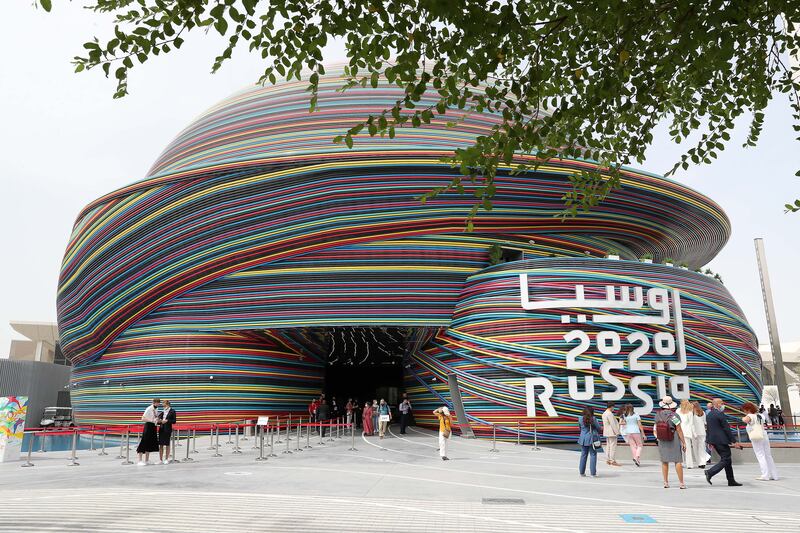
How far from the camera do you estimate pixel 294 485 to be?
1011 centimetres

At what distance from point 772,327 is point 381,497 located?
2927cm

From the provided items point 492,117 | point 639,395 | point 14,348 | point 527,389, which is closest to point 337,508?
point 527,389

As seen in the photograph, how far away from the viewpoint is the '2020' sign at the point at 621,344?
62.8 ft

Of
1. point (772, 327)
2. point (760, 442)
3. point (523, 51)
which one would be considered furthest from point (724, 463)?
point (772, 327)

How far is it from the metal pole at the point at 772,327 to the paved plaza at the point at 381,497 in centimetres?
1720

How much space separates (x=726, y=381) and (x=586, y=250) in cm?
705

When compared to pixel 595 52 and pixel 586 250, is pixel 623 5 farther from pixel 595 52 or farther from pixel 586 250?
pixel 586 250

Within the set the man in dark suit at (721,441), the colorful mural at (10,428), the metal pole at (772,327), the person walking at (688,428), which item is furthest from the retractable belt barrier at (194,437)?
the metal pole at (772,327)

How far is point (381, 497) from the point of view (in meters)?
8.88

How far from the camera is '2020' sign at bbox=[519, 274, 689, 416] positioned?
19.2 meters

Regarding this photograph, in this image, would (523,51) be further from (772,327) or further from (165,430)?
(772,327)

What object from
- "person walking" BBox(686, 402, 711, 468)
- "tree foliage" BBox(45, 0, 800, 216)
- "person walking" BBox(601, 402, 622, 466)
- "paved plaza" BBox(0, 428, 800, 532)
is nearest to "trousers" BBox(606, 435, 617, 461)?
"person walking" BBox(601, 402, 622, 466)

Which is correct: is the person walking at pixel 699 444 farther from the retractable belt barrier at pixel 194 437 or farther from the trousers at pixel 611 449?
the retractable belt barrier at pixel 194 437

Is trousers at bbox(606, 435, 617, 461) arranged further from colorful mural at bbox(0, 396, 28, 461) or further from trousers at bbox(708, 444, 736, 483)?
colorful mural at bbox(0, 396, 28, 461)
